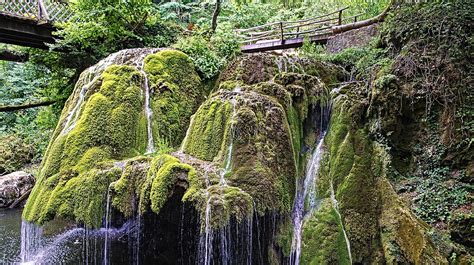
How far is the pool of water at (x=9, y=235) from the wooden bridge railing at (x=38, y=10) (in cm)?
583

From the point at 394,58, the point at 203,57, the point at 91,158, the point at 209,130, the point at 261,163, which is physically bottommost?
the point at 261,163

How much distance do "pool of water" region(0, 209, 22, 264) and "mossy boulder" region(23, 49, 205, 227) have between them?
10.1 feet

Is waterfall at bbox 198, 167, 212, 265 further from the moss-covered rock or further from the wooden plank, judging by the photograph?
the wooden plank

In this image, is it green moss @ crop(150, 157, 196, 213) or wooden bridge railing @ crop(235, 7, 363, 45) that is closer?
green moss @ crop(150, 157, 196, 213)

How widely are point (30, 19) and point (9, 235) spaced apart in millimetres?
6047

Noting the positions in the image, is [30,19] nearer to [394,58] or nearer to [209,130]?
[209,130]

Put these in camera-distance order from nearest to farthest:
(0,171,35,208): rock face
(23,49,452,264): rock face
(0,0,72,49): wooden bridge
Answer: (23,49,452,264): rock face → (0,0,72,49): wooden bridge → (0,171,35,208): rock face

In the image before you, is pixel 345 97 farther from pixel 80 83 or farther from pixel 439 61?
pixel 80 83

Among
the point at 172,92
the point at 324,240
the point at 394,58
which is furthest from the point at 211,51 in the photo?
the point at 324,240

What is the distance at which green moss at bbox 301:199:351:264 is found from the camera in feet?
18.0

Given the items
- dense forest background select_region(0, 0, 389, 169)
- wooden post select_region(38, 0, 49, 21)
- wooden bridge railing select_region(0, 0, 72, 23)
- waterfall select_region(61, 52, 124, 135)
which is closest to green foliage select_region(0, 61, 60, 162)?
dense forest background select_region(0, 0, 389, 169)

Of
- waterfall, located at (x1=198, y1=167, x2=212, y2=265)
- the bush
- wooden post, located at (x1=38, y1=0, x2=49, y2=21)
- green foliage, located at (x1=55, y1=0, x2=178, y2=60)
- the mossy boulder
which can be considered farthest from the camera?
the bush

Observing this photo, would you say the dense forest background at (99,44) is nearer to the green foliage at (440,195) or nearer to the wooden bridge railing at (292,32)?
the wooden bridge railing at (292,32)

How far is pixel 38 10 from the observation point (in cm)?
1082
